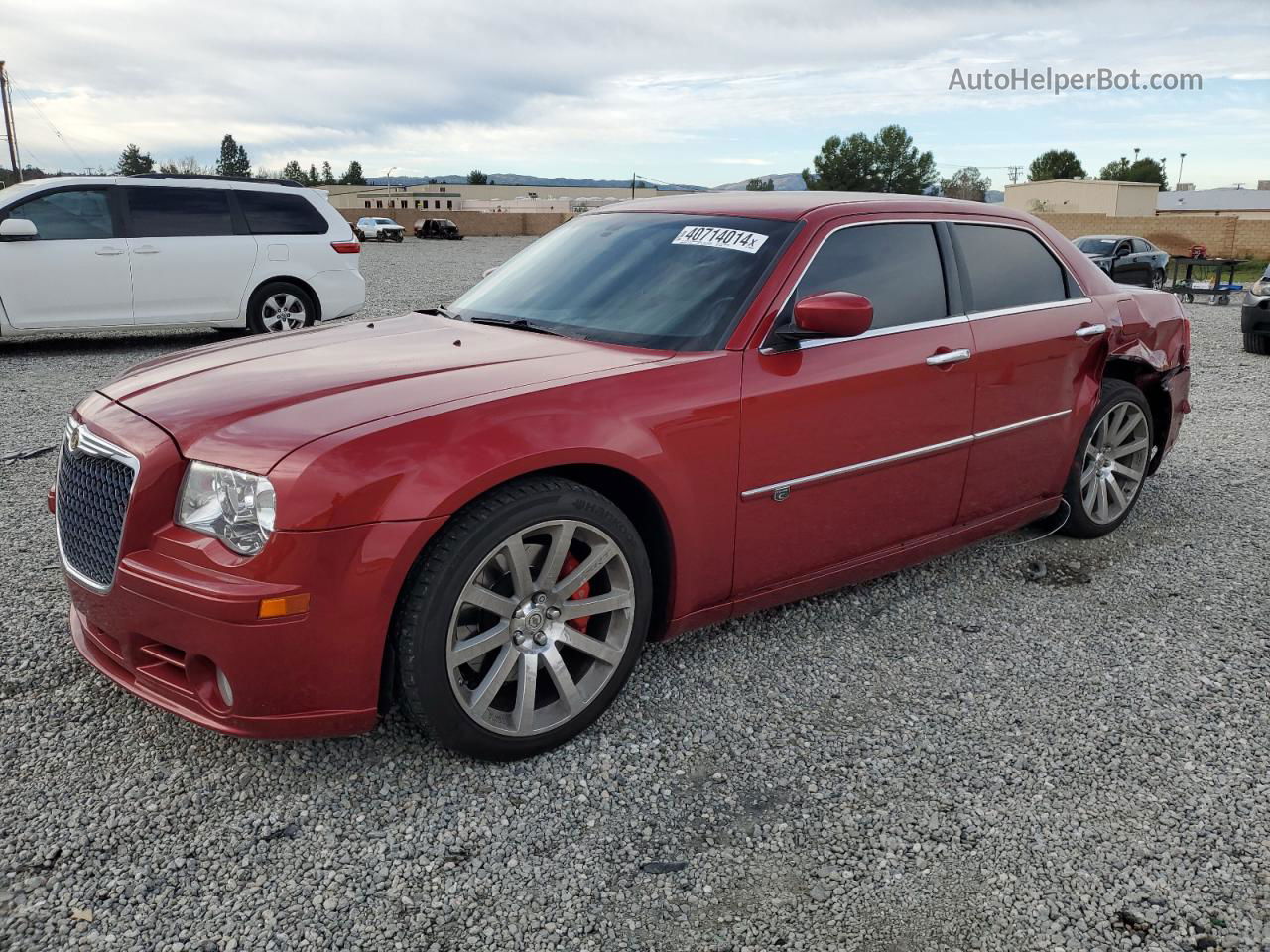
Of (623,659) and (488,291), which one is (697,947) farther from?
(488,291)

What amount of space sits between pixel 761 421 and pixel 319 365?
56.5 inches

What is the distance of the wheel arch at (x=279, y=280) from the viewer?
10.7m

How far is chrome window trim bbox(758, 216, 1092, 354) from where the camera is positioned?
345cm

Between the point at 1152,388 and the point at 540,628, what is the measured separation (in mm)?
3771

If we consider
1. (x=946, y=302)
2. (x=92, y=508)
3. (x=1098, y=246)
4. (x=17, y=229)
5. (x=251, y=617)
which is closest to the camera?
(x=251, y=617)

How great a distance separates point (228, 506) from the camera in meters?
2.60

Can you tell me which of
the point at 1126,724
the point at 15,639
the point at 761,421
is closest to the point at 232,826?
the point at 15,639

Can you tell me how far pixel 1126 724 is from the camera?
10.8 feet

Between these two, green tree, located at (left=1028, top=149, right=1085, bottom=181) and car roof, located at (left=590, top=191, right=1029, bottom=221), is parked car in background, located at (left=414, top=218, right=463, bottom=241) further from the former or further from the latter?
green tree, located at (left=1028, top=149, right=1085, bottom=181)

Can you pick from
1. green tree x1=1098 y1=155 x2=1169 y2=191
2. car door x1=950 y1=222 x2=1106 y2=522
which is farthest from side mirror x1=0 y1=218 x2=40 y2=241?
green tree x1=1098 y1=155 x2=1169 y2=191

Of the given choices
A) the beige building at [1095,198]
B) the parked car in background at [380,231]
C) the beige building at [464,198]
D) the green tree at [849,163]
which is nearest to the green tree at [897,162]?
the green tree at [849,163]

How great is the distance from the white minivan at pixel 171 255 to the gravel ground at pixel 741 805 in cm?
679

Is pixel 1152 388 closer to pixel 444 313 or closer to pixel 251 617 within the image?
pixel 444 313

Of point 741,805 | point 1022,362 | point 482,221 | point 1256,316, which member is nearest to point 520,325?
point 741,805
